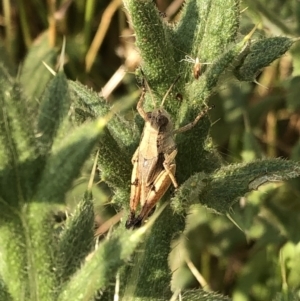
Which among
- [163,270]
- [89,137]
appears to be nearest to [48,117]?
[89,137]

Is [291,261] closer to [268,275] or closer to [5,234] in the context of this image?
[268,275]

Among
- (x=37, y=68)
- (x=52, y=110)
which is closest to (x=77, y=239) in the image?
(x=52, y=110)

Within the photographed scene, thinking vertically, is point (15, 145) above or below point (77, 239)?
above

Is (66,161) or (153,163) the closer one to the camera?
(66,161)

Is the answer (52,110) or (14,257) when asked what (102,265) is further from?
(52,110)

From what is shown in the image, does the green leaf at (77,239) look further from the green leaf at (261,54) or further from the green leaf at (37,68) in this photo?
the green leaf at (37,68)

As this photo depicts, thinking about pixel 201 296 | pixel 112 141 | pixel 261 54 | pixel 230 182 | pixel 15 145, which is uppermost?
pixel 15 145

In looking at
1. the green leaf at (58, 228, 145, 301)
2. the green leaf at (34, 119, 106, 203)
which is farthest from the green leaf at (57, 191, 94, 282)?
the green leaf at (34, 119, 106, 203)
